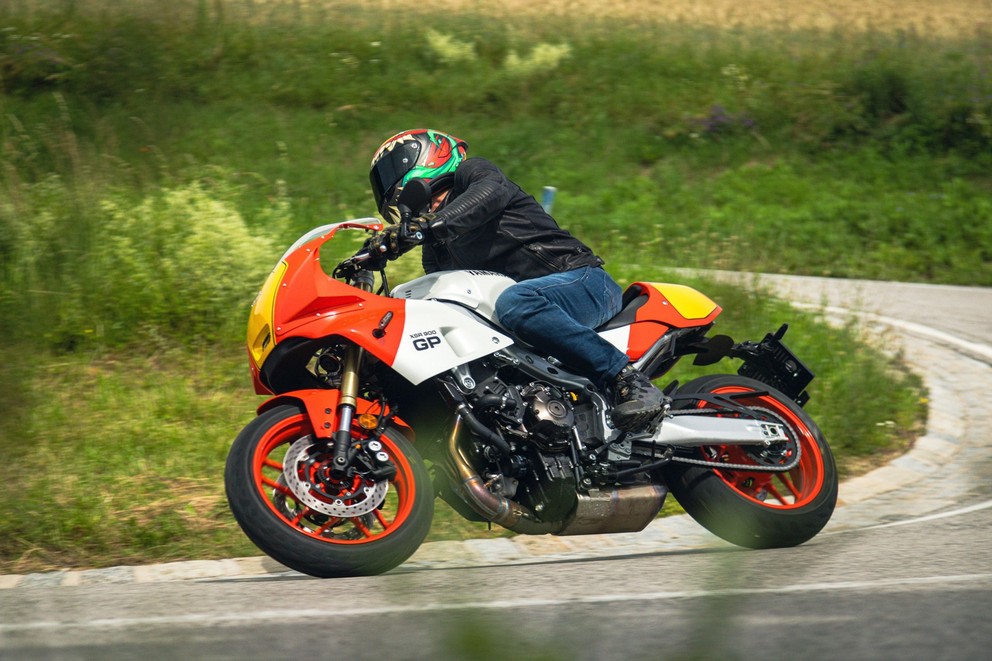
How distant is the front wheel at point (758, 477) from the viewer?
542 cm

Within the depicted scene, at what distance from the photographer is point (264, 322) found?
489 centimetres

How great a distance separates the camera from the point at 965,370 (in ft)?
30.2

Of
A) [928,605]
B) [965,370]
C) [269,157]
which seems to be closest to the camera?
[928,605]

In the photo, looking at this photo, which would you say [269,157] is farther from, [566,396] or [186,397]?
[566,396]

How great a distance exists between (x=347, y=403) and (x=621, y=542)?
2145 millimetres

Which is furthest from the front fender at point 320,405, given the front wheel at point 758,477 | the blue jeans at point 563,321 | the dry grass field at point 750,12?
the dry grass field at point 750,12

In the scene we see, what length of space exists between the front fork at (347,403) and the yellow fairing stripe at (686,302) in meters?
1.64

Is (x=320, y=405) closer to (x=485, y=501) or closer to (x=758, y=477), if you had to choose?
(x=485, y=501)

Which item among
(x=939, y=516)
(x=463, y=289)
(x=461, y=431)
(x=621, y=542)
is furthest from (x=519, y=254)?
(x=939, y=516)

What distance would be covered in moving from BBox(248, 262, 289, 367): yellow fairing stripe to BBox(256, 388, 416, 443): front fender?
0.22m

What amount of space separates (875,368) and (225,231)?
5.35 metres

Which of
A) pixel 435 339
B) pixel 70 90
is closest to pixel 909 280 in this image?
pixel 435 339

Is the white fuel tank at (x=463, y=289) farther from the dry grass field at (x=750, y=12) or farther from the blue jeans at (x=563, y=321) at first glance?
the dry grass field at (x=750, y=12)

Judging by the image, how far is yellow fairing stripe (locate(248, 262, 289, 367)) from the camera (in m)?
4.86
